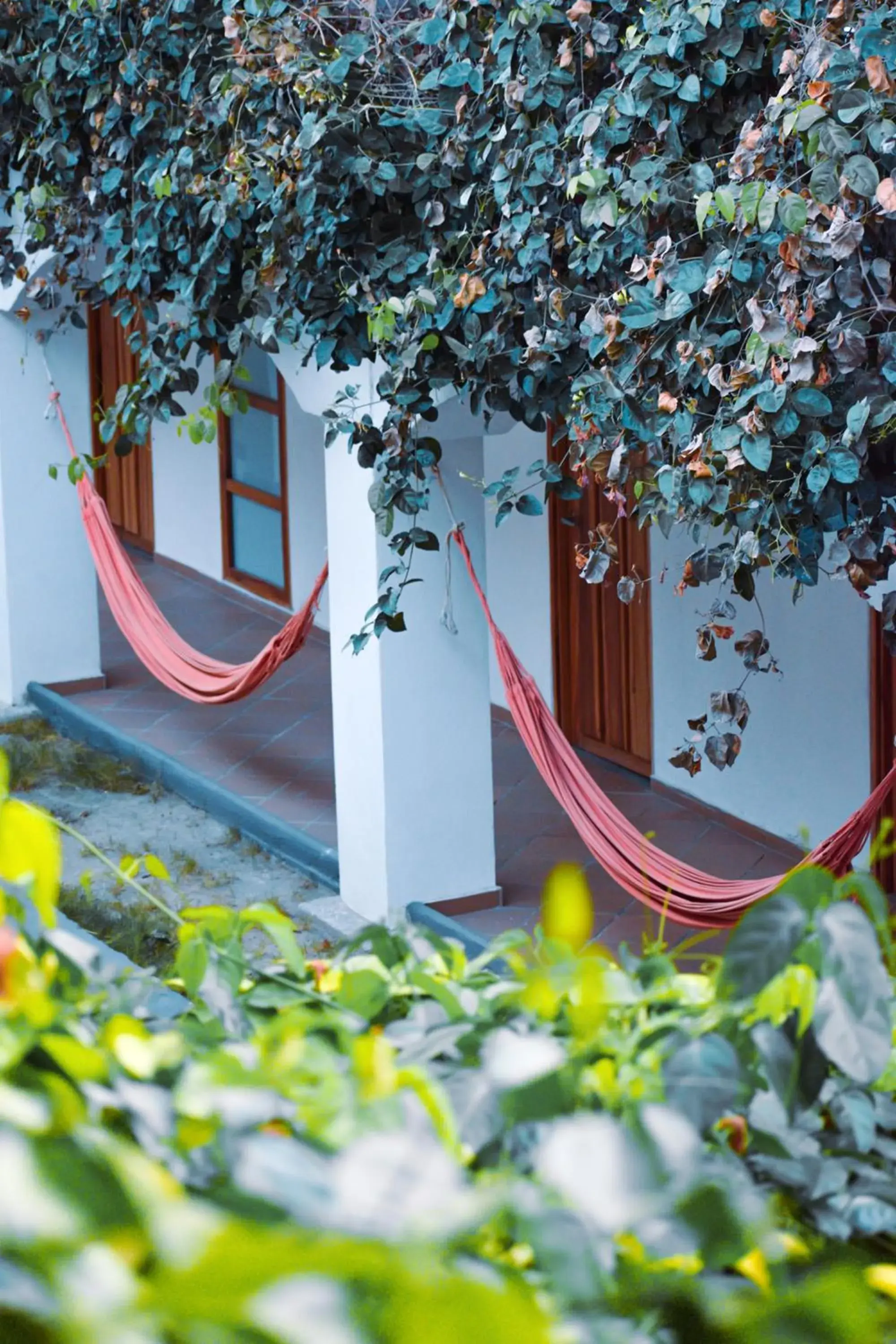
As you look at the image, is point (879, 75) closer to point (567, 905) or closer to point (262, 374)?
point (567, 905)

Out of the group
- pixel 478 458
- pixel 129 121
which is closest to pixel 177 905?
pixel 478 458

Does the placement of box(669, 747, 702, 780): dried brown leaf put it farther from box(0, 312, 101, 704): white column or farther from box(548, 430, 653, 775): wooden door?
box(0, 312, 101, 704): white column

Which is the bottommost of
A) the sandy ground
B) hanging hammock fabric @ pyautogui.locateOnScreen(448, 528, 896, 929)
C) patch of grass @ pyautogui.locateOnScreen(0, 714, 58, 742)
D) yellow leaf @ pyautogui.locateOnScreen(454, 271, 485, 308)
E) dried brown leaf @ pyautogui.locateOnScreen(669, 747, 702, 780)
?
the sandy ground

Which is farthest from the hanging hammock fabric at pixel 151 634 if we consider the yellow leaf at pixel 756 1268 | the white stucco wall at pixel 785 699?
the yellow leaf at pixel 756 1268

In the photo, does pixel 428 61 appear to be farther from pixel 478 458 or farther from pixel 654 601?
pixel 654 601

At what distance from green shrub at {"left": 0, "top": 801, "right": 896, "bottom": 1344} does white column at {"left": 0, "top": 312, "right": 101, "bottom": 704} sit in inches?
267

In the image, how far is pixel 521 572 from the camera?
748cm

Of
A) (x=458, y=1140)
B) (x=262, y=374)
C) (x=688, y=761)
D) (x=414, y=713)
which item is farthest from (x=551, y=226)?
(x=262, y=374)

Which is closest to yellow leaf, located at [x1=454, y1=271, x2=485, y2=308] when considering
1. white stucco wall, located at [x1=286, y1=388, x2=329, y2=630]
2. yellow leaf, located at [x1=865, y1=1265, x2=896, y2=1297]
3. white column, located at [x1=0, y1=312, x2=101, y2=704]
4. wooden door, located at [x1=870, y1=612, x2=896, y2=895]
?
wooden door, located at [x1=870, y1=612, x2=896, y2=895]

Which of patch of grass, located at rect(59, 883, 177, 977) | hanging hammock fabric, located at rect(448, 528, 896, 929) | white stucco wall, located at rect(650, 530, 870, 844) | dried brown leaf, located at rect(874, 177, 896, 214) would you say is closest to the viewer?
dried brown leaf, located at rect(874, 177, 896, 214)

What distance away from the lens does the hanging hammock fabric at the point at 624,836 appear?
13.4 feet

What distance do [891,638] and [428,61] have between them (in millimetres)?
2163

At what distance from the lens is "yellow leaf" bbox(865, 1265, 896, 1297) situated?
0.92 m

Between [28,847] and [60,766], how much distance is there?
652 centimetres
